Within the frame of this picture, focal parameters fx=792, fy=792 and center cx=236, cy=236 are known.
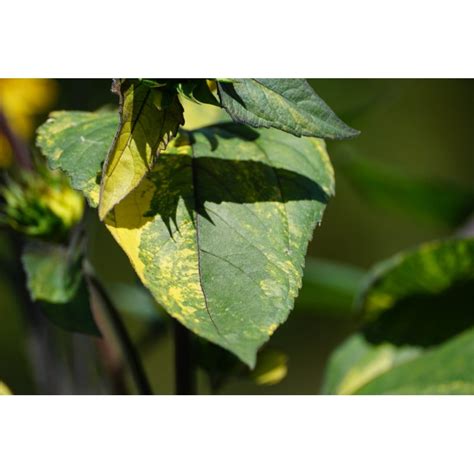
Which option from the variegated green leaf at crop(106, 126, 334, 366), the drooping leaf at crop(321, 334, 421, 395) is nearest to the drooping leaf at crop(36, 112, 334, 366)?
the variegated green leaf at crop(106, 126, 334, 366)

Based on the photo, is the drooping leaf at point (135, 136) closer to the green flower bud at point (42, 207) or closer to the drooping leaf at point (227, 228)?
the drooping leaf at point (227, 228)

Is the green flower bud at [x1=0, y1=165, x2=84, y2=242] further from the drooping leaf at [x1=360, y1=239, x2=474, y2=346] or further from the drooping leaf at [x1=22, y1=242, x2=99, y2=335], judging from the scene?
the drooping leaf at [x1=360, y1=239, x2=474, y2=346]

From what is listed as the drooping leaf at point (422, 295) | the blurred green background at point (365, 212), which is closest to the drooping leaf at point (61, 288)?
the drooping leaf at point (422, 295)

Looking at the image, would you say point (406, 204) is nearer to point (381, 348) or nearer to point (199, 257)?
point (381, 348)

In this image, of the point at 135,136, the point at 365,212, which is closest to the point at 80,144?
the point at 135,136

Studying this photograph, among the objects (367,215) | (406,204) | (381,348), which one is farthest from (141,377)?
(367,215)

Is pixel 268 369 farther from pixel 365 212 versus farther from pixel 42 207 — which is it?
pixel 365 212
